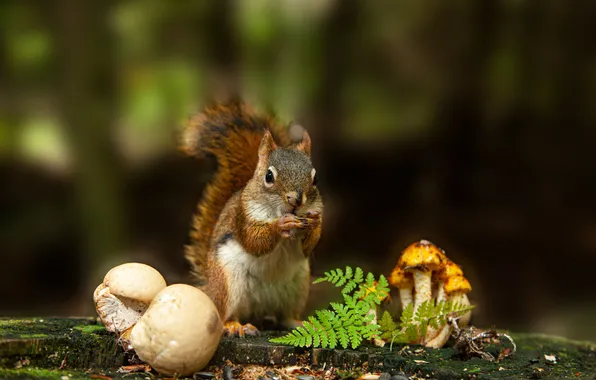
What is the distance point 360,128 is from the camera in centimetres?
855

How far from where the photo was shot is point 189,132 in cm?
360

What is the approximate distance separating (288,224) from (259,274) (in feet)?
1.19

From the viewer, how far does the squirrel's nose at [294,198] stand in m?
2.90

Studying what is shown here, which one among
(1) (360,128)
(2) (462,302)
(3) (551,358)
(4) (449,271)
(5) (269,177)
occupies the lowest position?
(3) (551,358)

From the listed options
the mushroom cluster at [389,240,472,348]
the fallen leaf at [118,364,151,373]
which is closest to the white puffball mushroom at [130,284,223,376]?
the fallen leaf at [118,364,151,373]

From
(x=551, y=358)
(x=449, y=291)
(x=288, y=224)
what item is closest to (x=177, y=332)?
(x=288, y=224)

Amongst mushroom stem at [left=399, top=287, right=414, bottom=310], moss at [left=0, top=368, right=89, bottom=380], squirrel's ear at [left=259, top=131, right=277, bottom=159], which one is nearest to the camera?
moss at [left=0, top=368, right=89, bottom=380]

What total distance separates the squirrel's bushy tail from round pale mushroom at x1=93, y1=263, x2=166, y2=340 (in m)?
0.83

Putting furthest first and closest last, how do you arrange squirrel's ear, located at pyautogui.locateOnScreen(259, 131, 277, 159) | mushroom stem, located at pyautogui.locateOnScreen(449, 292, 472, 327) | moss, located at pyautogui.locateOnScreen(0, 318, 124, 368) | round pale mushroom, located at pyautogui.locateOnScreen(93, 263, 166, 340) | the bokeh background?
the bokeh background < squirrel's ear, located at pyautogui.locateOnScreen(259, 131, 277, 159) < mushroom stem, located at pyautogui.locateOnScreen(449, 292, 472, 327) < round pale mushroom, located at pyautogui.locateOnScreen(93, 263, 166, 340) < moss, located at pyautogui.locateOnScreen(0, 318, 124, 368)

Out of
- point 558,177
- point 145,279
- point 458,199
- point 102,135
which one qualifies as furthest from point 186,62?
point 145,279

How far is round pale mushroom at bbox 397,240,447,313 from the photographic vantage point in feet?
8.92

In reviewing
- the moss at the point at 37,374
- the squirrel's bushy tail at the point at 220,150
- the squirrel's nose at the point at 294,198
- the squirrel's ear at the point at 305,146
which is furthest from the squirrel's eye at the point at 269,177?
the moss at the point at 37,374

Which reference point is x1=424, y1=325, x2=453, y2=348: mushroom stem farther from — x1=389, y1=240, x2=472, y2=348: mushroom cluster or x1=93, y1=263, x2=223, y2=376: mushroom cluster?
x1=93, y1=263, x2=223, y2=376: mushroom cluster

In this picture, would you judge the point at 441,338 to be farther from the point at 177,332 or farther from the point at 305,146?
the point at 177,332
